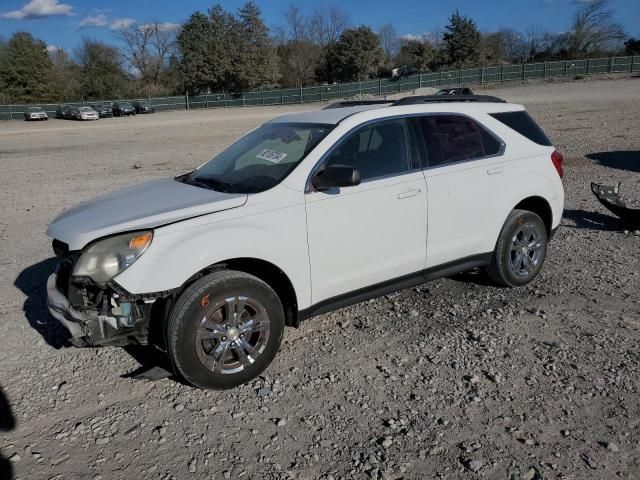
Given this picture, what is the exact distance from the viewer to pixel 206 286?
3465mm

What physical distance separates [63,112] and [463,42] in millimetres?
52116

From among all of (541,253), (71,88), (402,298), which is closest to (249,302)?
(402,298)

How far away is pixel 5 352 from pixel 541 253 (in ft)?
16.0

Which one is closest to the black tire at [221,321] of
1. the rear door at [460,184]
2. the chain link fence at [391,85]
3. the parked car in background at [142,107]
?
the rear door at [460,184]

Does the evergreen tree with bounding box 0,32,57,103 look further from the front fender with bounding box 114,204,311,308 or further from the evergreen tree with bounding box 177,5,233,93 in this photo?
the front fender with bounding box 114,204,311,308

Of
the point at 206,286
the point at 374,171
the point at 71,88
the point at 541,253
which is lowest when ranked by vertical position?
the point at 541,253

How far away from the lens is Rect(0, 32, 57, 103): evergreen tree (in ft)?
221

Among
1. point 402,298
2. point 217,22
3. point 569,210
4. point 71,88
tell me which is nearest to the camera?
point 402,298

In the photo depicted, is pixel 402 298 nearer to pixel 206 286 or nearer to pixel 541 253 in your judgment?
pixel 541 253

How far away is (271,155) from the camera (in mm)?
4383

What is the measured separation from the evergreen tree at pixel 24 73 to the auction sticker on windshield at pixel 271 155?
73.6 meters

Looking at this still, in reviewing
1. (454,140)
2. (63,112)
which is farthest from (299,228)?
(63,112)

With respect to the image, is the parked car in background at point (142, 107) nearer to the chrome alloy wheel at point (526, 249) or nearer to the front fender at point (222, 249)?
the chrome alloy wheel at point (526, 249)

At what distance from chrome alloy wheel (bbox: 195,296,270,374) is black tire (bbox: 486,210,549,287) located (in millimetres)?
2436
